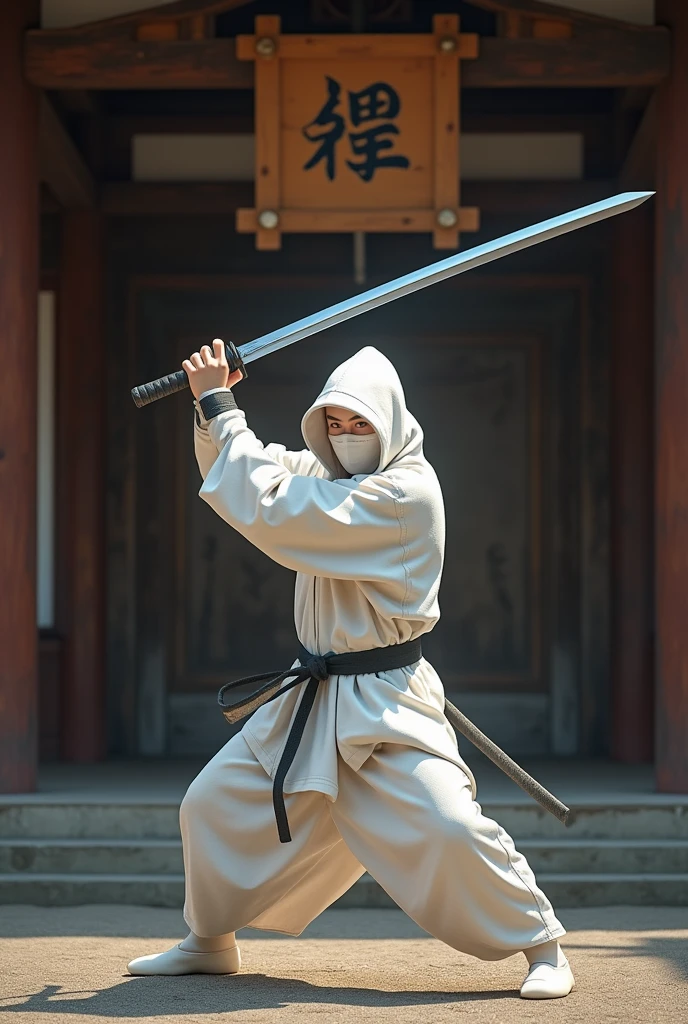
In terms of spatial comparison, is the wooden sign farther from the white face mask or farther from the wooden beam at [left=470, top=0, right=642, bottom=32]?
the white face mask

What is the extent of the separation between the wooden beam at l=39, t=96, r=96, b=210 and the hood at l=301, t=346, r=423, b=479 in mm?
2684

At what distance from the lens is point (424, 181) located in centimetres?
558

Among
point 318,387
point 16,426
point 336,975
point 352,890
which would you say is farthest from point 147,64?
point 336,975

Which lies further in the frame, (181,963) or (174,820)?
(174,820)

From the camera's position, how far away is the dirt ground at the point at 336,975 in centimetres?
336

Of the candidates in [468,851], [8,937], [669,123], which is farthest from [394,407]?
[669,123]

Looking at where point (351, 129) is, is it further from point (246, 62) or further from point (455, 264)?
point (455, 264)

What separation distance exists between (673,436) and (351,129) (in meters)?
1.64

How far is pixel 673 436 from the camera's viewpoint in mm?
5543

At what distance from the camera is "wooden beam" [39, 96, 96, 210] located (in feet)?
19.9

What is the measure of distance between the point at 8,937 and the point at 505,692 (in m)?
3.40

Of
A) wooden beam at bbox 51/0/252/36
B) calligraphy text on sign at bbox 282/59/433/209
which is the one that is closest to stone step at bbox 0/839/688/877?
calligraphy text on sign at bbox 282/59/433/209

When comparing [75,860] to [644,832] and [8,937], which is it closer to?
[8,937]

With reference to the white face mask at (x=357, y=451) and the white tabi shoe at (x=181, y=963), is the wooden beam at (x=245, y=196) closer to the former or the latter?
the white face mask at (x=357, y=451)
